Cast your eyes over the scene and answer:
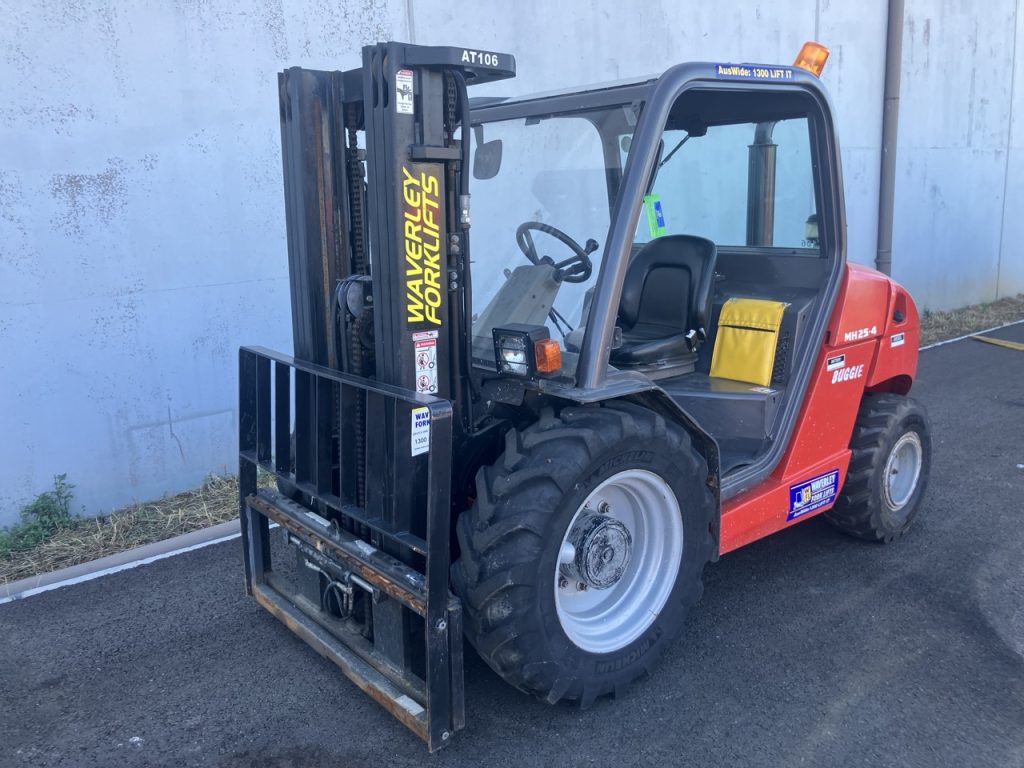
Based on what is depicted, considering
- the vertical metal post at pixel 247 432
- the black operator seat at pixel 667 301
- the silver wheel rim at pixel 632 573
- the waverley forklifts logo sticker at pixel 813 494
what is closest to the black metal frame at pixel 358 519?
the vertical metal post at pixel 247 432

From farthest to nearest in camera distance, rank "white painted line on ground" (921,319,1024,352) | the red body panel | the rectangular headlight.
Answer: "white painted line on ground" (921,319,1024,352) → the red body panel → the rectangular headlight

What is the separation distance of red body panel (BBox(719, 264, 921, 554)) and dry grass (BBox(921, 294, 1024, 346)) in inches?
262

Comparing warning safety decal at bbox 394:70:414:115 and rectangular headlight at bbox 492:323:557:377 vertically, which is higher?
warning safety decal at bbox 394:70:414:115

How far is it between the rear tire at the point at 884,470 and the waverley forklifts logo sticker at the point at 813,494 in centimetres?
24

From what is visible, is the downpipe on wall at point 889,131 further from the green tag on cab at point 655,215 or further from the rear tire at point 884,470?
the green tag on cab at point 655,215

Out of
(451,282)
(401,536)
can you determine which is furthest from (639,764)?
(451,282)

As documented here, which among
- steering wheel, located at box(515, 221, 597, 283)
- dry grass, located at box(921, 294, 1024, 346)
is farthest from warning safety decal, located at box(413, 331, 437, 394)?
dry grass, located at box(921, 294, 1024, 346)

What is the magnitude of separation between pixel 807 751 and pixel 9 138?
497 cm

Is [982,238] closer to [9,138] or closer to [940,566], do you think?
[940,566]

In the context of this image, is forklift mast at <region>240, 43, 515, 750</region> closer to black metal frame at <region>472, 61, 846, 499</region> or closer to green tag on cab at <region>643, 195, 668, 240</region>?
black metal frame at <region>472, 61, 846, 499</region>

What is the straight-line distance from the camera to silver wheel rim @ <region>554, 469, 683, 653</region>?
10.8 feet

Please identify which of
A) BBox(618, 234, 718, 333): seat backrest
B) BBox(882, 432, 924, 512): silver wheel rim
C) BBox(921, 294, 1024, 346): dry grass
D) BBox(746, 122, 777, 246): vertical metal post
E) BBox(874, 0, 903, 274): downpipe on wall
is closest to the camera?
BBox(618, 234, 718, 333): seat backrest

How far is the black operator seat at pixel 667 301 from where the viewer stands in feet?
12.8

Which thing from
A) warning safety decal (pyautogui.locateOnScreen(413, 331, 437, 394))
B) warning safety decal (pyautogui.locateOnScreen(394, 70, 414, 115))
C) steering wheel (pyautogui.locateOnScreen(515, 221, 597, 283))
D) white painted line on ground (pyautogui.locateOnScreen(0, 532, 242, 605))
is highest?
warning safety decal (pyautogui.locateOnScreen(394, 70, 414, 115))
